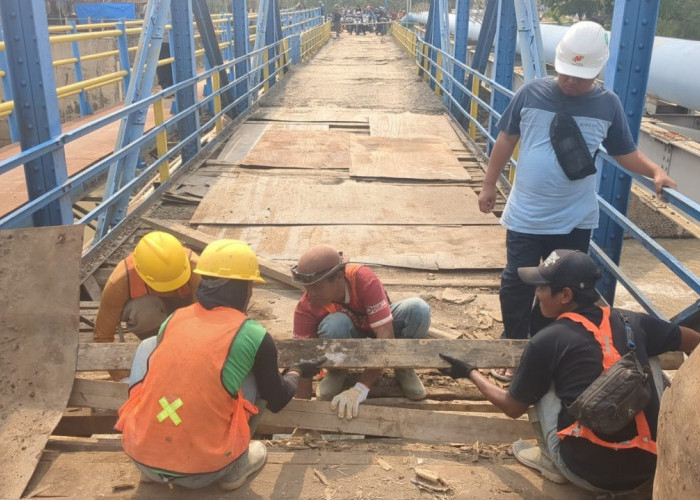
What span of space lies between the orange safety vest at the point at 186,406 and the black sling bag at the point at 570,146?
1.91m

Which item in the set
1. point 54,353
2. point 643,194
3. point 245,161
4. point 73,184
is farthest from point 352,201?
point 643,194

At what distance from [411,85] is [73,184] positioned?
12.7 metres

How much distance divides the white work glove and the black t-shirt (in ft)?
2.57

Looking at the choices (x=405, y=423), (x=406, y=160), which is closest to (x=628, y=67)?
(x=405, y=423)

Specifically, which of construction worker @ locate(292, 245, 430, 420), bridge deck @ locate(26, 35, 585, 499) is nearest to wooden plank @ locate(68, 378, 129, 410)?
bridge deck @ locate(26, 35, 585, 499)

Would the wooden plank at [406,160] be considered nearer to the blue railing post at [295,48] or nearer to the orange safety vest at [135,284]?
the orange safety vest at [135,284]

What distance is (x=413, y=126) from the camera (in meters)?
10.7

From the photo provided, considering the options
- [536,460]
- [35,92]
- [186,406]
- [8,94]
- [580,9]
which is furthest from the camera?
[580,9]

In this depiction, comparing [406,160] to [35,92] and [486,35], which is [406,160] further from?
[35,92]

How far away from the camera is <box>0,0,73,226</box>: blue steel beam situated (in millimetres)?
4129

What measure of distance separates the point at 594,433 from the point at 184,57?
709 centimetres

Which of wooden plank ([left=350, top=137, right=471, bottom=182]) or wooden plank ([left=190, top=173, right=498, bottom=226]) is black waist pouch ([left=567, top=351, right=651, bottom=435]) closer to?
wooden plank ([left=190, top=173, right=498, bottom=226])

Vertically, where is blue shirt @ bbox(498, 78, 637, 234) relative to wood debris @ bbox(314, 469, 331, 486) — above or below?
above

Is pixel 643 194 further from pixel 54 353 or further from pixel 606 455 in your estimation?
pixel 54 353
